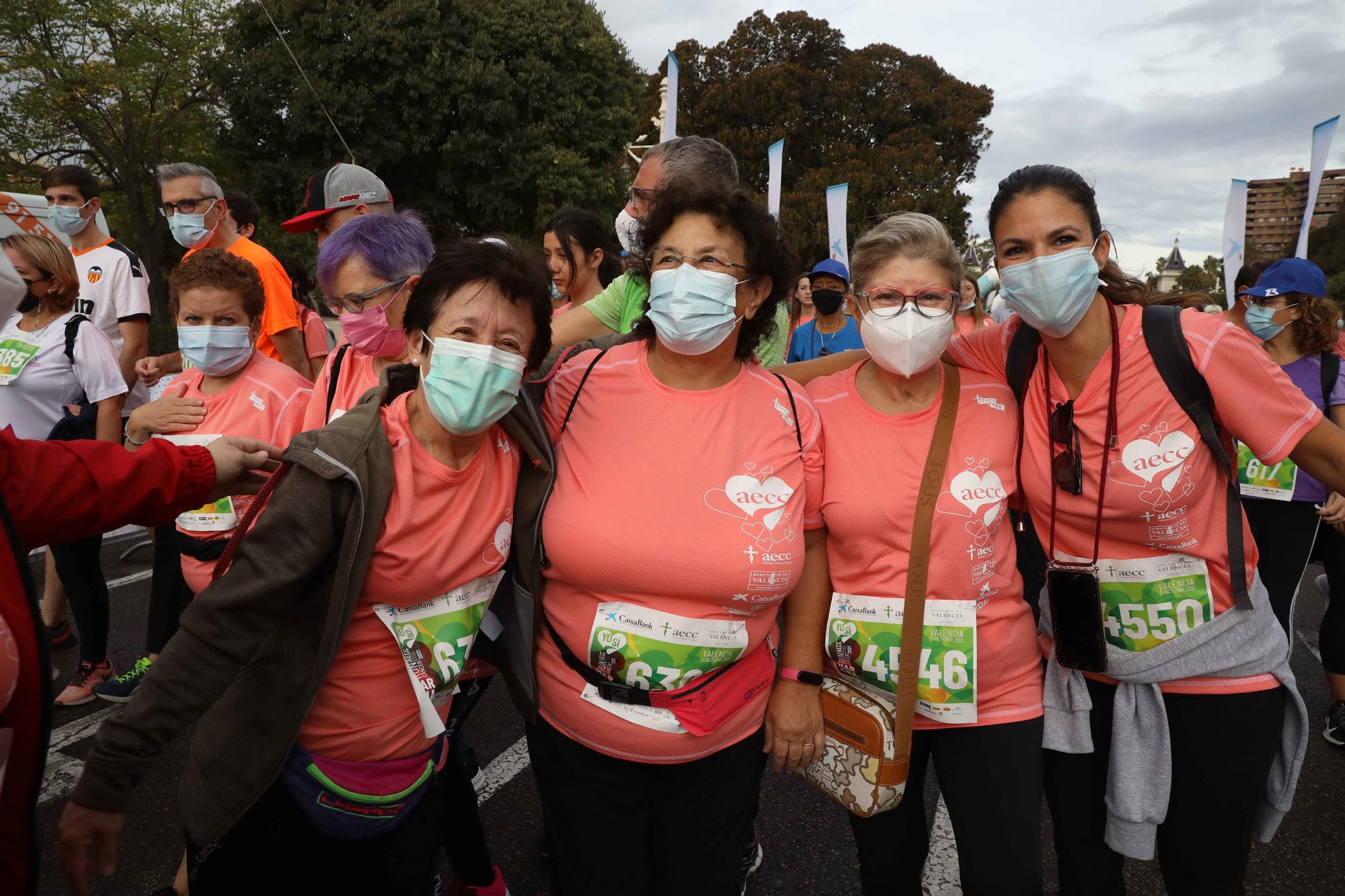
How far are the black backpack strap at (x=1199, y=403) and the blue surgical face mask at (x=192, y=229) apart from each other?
13.9 ft

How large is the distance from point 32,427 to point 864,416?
4.10 meters

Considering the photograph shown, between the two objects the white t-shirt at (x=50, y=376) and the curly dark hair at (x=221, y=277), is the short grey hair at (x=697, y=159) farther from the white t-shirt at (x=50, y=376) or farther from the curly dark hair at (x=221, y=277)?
the white t-shirt at (x=50, y=376)

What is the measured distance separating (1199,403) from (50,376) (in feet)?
15.7

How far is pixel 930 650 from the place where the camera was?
6.16 ft

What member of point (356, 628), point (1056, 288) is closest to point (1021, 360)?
point (1056, 288)

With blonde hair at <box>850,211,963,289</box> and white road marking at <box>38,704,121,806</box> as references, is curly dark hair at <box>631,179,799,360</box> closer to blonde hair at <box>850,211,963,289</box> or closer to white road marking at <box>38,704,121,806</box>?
blonde hair at <box>850,211,963,289</box>

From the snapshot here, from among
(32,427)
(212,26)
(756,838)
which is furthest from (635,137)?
(756,838)

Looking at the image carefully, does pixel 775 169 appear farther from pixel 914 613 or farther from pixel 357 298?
pixel 914 613

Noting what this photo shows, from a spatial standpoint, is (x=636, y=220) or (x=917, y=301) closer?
(x=917, y=301)

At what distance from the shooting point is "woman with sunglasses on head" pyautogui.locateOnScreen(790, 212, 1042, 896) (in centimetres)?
188

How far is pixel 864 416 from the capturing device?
6.70ft

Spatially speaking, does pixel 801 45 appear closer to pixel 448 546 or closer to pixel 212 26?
pixel 212 26

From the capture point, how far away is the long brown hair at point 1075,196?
6.70 ft

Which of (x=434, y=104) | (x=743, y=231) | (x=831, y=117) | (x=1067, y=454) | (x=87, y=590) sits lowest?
(x=87, y=590)
